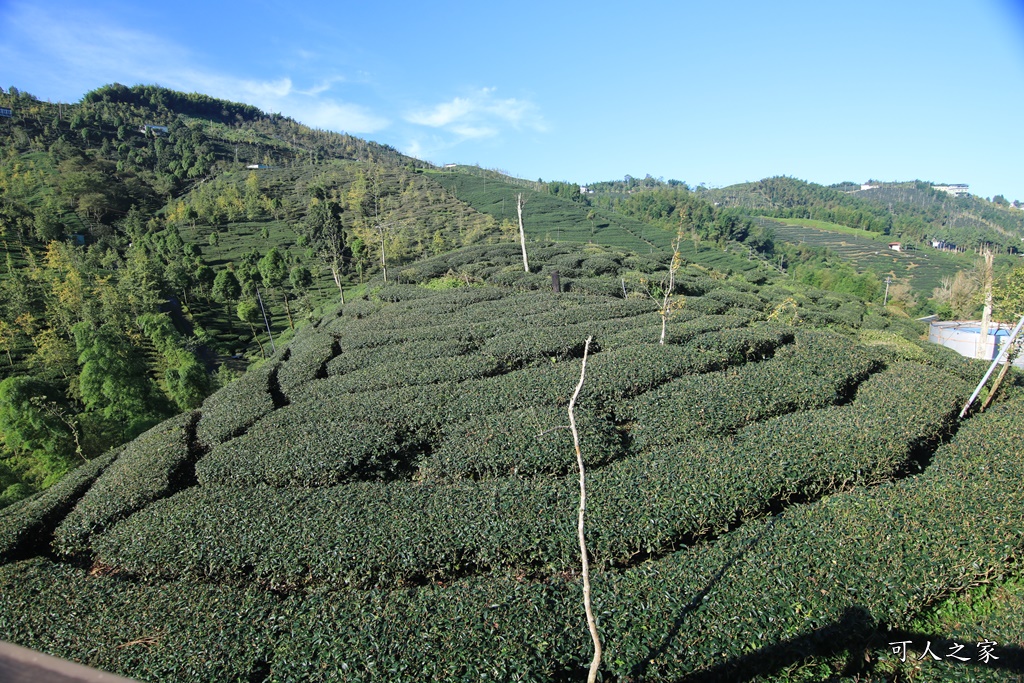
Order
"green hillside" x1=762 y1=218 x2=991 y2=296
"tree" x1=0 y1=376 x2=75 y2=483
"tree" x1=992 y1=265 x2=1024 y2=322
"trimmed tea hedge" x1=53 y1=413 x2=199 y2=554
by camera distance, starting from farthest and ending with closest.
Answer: "green hillside" x1=762 y1=218 x2=991 y2=296 → "tree" x1=0 y1=376 x2=75 y2=483 → "tree" x1=992 y1=265 x2=1024 y2=322 → "trimmed tea hedge" x1=53 y1=413 x2=199 y2=554

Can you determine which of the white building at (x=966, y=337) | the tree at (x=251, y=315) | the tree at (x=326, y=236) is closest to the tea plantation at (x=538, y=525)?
the white building at (x=966, y=337)

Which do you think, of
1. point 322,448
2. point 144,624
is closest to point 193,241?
point 322,448

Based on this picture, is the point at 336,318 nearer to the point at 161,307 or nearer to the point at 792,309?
the point at 161,307

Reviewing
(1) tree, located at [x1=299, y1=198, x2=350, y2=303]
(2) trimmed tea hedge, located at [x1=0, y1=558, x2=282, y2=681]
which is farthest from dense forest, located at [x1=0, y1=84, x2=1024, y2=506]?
(2) trimmed tea hedge, located at [x1=0, y1=558, x2=282, y2=681]

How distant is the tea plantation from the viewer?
19.3 feet

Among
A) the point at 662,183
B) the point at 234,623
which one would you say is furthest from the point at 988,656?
the point at 662,183

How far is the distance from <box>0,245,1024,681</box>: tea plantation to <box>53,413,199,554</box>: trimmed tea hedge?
0.07m

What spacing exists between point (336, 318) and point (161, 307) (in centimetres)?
1672

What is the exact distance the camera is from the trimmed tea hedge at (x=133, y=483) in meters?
9.44

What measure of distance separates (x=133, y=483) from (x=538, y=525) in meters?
8.66

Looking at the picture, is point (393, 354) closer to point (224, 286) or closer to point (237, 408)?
point (237, 408)

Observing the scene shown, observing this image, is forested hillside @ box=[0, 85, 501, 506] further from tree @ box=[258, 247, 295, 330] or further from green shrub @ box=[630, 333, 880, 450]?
green shrub @ box=[630, 333, 880, 450]

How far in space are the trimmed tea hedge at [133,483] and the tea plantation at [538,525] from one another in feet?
0.23

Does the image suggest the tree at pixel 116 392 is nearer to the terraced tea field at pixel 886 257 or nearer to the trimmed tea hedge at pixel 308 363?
the trimmed tea hedge at pixel 308 363
